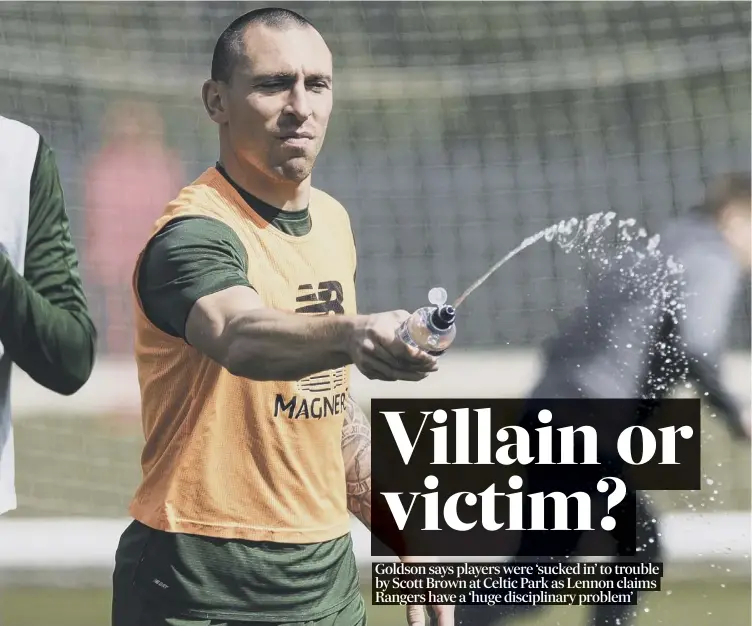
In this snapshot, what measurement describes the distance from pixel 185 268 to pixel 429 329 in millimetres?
387

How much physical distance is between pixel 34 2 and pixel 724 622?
1773 mm

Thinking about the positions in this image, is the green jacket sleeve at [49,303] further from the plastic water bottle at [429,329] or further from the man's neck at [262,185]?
the plastic water bottle at [429,329]

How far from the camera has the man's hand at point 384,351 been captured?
1199mm

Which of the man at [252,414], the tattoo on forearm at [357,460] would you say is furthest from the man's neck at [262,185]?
the tattoo on forearm at [357,460]

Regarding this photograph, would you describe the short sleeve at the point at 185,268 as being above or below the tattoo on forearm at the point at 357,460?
above

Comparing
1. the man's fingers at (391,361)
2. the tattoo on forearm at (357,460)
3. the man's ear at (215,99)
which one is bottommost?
the tattoo on forearm at (357,460)

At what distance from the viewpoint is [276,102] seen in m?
1.61

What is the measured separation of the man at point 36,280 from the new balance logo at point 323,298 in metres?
0.45

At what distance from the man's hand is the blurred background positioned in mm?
517

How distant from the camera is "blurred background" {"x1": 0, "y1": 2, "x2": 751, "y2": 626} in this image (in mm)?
1746

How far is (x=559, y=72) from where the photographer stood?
1771 mm

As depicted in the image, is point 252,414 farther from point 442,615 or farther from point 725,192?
point 725,192

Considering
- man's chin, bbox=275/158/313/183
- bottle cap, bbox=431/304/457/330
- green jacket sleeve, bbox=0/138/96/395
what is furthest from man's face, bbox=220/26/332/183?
bottle cap, bbox=431/304/457/330

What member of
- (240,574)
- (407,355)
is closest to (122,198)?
(240,574)
